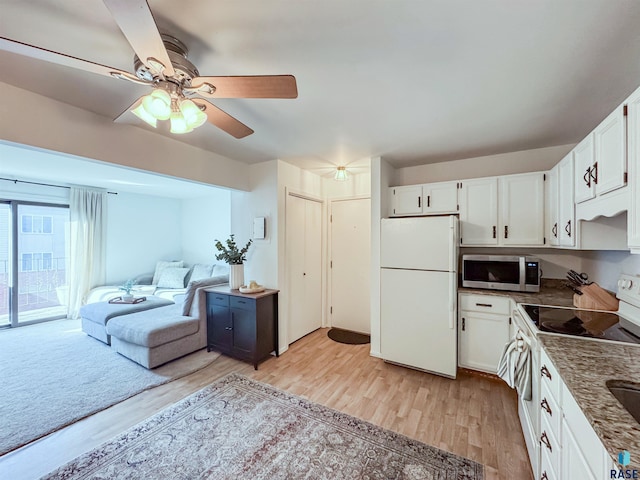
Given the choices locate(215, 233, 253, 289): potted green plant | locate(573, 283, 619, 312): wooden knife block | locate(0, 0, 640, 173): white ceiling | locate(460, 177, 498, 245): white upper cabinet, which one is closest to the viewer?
locate(0, 0, 640, 173): white ceiling

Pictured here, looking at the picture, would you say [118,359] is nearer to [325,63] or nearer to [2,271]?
[2,271]

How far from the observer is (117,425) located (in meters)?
2.00

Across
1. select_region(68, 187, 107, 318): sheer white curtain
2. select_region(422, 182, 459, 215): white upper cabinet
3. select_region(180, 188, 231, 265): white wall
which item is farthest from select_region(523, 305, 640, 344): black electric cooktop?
select_region(68, 187, 107, 318): sheer white curtain

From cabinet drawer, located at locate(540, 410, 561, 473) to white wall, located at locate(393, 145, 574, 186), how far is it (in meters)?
2.56

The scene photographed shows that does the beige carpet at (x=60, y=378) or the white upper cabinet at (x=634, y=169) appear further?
the beige carpet at (x=60, y=378)

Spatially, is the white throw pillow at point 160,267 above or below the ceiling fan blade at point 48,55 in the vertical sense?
below

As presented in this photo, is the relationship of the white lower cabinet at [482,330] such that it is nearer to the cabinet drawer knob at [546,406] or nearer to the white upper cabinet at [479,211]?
the white upper cabinet at [479,211]

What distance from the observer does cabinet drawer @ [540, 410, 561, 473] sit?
3.66 ft

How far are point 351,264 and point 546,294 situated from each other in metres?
2.29

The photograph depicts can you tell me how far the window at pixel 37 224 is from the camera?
4227 mm

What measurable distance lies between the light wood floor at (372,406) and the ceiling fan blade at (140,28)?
8.05ft

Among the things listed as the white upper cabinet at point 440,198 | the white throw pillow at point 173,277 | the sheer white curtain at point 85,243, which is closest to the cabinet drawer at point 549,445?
the white upper cabinet at point 440,198

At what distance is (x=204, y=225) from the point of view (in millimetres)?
5680

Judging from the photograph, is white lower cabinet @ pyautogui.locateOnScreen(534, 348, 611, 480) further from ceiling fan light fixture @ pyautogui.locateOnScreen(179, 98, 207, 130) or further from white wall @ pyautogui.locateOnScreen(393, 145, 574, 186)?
white wall @ pyautogui.locateOnScreen(393, 145, 574, 186)
